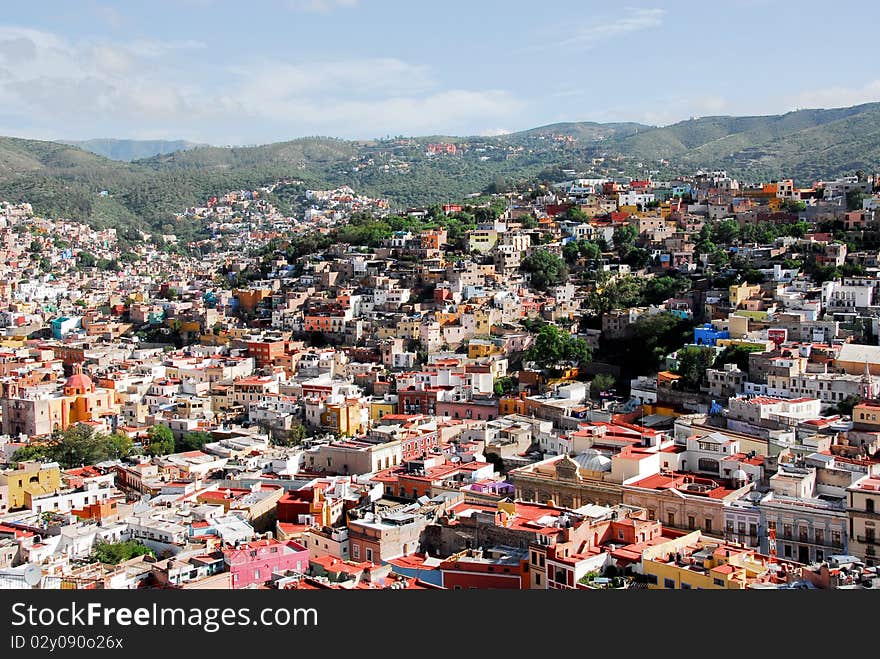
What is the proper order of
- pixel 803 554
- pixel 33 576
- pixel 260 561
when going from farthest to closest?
1. pixel 803 554
2. pixel 260 561
3. pixel 33 576

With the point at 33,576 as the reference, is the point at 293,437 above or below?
below

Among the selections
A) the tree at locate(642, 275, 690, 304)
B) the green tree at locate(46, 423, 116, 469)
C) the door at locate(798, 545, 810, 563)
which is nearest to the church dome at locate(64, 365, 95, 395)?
the green tree at locate(46, 423, 116, 469)

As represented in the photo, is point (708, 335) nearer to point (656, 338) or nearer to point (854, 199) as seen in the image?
point (656, 338)

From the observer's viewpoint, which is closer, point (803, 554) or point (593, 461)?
point (803, 554)

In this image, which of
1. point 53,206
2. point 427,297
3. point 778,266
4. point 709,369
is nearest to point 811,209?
point 778,266

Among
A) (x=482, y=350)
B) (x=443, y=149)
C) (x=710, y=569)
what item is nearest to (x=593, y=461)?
(x=710, y=569)

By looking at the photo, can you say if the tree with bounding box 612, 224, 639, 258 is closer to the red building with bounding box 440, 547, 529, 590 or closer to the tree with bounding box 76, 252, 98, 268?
the red building with bounding box 440, 547, 529, 590

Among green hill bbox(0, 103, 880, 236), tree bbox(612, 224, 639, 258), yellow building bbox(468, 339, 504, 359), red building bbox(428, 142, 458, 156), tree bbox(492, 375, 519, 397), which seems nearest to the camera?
tree bbox(492, 375, 519, 397)
